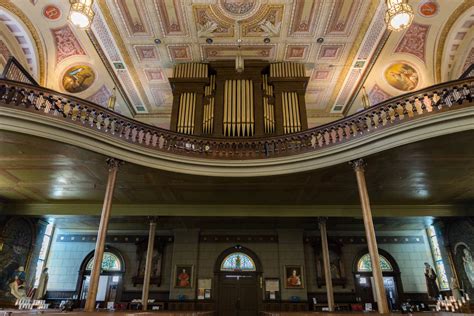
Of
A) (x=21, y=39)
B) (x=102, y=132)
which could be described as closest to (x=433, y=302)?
(x=102, y=132)

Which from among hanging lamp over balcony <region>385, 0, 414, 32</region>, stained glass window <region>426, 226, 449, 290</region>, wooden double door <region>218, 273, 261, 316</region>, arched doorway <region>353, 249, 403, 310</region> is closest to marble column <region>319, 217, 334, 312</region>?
wooden double door <region>218, 273, 261, 316</region>

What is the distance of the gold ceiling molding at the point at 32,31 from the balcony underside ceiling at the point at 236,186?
393cm

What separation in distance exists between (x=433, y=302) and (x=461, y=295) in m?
2.15

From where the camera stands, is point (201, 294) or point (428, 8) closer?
point (428, 8)

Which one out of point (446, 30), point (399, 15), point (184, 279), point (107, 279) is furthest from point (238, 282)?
point (446, 30)

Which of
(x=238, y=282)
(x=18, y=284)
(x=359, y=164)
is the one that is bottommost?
(x=18, y=284)

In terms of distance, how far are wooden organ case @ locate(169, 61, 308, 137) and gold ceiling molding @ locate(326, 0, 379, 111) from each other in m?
1.68

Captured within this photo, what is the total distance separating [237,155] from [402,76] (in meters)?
7.40

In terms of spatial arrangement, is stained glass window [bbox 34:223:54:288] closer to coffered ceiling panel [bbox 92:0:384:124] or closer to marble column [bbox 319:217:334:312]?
coffered ceiling panel [bbox 92:0:384:124]

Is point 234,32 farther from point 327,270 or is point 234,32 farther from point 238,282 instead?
point 238,282

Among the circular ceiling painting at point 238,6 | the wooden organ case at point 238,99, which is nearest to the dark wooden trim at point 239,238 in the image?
the wooden organ case at point 238,99

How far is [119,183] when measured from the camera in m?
9.00

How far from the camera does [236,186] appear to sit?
9188 mm

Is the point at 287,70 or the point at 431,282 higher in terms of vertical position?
the point at 287,70
